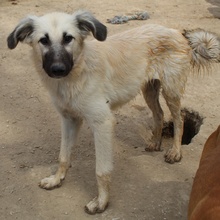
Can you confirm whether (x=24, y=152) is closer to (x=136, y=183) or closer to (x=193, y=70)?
(x=136, y=183)

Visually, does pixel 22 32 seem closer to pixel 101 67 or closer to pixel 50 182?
pixel 101 67

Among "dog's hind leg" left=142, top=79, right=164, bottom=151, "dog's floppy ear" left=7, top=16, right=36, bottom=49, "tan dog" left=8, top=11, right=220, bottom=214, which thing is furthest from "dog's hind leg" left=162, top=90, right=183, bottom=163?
"dog's floppy ear" left=7, top=16, right=36, bottom=49

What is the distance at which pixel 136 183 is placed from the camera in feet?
13.8

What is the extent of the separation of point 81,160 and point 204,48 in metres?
1.83

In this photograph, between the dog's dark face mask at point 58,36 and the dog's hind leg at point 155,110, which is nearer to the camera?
the dog's dark face mask at point 58,36

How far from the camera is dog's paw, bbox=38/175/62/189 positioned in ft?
13.6

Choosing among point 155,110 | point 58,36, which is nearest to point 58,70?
point 58,36

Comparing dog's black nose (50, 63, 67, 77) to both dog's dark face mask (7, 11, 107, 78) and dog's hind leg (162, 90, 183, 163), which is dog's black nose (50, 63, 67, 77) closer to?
dog's dark face mask (7, 11, 107, 78)

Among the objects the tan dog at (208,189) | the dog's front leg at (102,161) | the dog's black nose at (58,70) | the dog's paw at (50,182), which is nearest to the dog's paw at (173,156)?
the dog's front leg at (102,161)

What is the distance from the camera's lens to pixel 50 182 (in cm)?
416

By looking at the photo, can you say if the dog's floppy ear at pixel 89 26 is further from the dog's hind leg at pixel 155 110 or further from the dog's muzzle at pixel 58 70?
the dog's hind leg at pixel 155 110

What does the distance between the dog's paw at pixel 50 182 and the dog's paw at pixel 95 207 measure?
1.48ft

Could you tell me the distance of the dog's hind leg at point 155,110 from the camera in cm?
482

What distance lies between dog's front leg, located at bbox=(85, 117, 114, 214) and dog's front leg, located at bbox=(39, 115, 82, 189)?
45 cm
